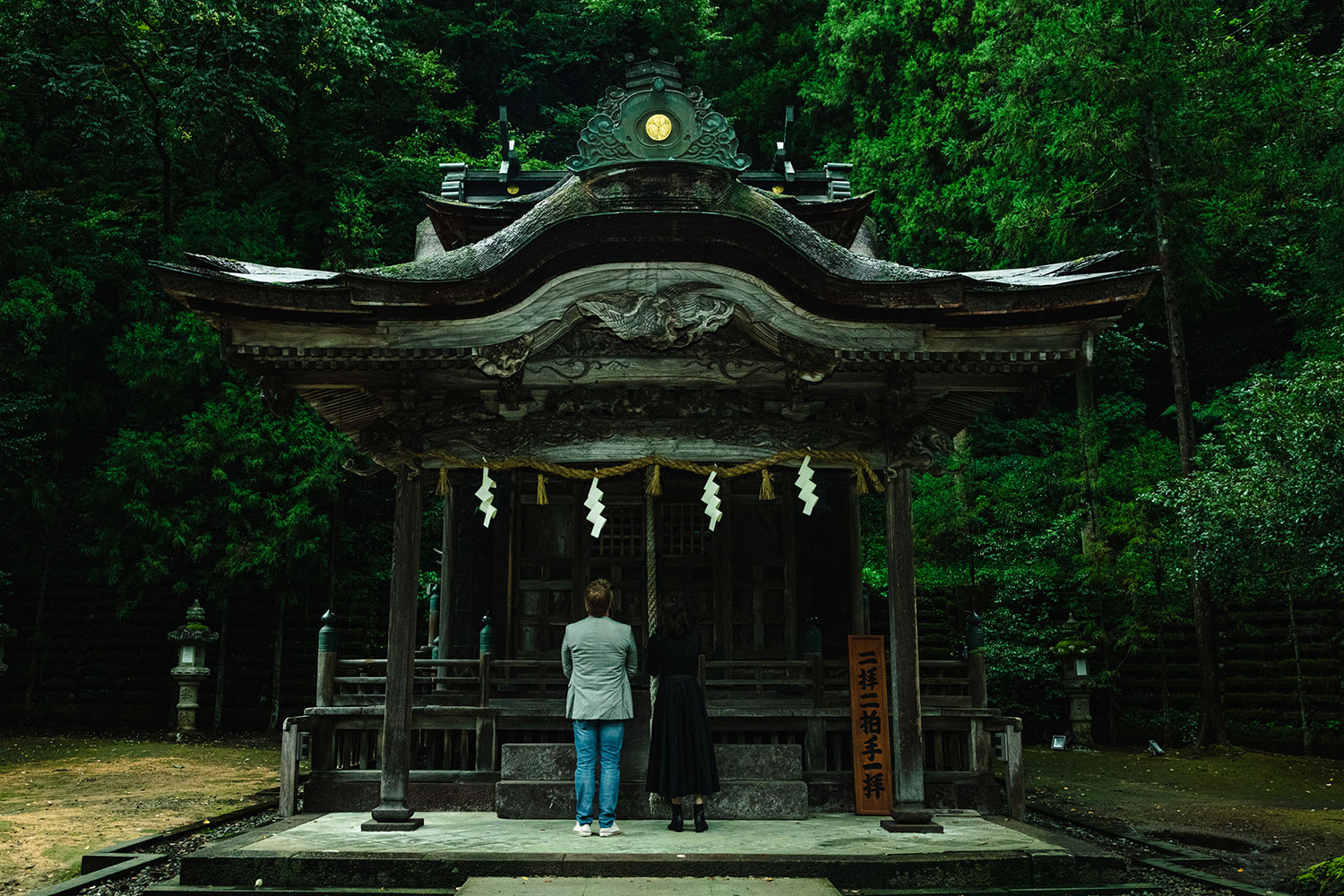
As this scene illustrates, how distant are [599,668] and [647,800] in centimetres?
168

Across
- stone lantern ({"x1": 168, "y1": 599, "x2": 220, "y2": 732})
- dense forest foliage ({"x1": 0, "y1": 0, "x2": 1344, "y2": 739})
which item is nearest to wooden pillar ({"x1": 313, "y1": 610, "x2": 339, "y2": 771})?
dense forest foliage ({"x1": 0, "y1": 0, "x2": 1344, "y2": 739})

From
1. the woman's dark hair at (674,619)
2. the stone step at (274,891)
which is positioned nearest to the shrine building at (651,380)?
the woman's dark hair at (674,619)

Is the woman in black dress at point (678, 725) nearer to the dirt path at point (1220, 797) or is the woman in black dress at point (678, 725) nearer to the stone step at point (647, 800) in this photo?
the stone step at point (647, 800)

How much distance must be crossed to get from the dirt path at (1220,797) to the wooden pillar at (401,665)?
6.61 meters

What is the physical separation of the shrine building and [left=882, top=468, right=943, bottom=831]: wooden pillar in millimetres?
23

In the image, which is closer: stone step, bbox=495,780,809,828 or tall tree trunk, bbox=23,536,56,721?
stone step, bbox=495,780,809,828

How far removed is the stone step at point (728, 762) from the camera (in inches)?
324

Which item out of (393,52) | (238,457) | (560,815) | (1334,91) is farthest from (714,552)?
(393,52)

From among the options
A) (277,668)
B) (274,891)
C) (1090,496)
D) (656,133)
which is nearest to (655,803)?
(274,891)

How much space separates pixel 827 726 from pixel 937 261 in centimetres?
1510

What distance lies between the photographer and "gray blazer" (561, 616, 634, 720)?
7125 mm

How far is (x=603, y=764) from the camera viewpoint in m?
7.26

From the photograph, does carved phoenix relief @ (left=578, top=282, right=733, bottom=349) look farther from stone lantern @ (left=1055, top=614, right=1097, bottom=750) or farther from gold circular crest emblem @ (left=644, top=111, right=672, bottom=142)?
stone lantern @ (left=1055, top=614, right=1097, bottom=750)

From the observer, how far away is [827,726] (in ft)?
29.1
